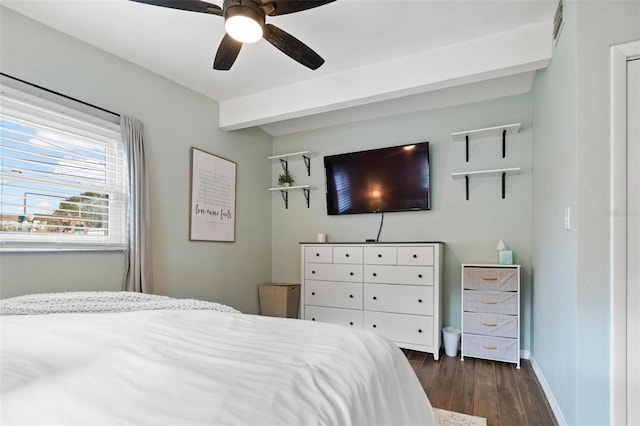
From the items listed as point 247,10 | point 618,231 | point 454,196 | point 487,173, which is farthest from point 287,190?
point 618,231

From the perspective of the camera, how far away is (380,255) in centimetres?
326

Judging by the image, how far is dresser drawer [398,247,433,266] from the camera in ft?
10.00

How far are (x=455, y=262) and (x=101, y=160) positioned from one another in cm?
324

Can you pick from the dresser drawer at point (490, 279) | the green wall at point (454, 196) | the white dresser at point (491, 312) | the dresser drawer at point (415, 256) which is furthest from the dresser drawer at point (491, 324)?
the dresser drawer at point (415, 256)

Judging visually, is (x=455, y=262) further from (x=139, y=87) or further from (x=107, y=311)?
(x=139, y=87)

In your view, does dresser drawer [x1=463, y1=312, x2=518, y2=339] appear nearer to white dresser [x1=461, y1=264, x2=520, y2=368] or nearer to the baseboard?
white dresser [x1=461, y1=264, x2=520, y2=368]

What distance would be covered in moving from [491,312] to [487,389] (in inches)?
27.1

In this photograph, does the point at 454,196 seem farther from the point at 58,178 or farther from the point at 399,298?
the point at 58,178

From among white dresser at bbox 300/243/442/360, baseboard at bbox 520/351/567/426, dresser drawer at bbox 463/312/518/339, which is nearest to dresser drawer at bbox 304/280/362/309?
white dresser at bbox 300/243/442/360

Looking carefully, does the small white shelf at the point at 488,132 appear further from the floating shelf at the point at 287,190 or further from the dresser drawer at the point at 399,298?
the floating shelf at the point at 287,190

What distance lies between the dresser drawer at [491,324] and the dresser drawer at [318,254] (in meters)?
1.38

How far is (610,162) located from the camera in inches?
62.9

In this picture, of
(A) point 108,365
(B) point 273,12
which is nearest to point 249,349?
(A) point 108,365

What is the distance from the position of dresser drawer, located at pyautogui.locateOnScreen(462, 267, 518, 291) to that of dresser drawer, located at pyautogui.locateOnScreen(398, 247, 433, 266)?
1.06 feet
